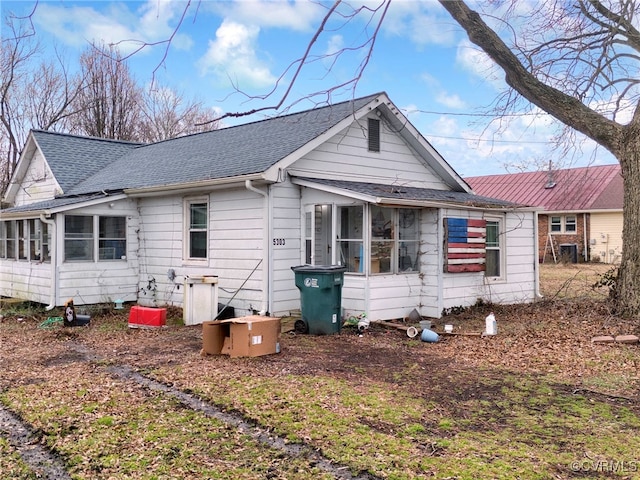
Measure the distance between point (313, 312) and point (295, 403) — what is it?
154 inches

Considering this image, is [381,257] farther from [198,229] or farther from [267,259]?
[198,229]

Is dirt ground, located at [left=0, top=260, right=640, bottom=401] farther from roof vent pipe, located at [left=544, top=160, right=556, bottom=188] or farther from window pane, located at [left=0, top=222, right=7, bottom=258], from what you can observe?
roof vent pipe, located at [left=544, top=160, right=556, bottom=188]

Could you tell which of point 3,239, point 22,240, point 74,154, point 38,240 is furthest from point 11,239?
point 74,154

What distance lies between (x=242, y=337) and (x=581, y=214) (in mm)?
24874

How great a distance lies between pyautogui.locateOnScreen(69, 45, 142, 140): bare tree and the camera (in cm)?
3003

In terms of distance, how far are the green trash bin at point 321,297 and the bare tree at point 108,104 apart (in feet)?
82.7

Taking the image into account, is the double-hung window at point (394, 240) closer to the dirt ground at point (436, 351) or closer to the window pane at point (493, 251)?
the dirt ground at point (436, 351)

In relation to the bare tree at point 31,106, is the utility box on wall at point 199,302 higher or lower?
lower

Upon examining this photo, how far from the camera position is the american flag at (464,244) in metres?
10.8

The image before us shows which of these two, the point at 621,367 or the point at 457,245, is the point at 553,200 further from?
the point at 621,367

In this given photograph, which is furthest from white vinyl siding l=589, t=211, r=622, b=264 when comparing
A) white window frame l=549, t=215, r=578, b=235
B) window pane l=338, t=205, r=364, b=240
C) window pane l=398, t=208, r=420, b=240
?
window pane l=338, t=205, r=364, b=240

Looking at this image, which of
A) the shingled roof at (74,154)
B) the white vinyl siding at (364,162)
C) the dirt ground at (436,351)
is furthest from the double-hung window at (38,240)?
the white vinyl siding at (364,162)

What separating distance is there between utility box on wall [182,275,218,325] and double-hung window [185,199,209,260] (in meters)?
1.41

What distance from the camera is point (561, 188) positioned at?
1158 inches
